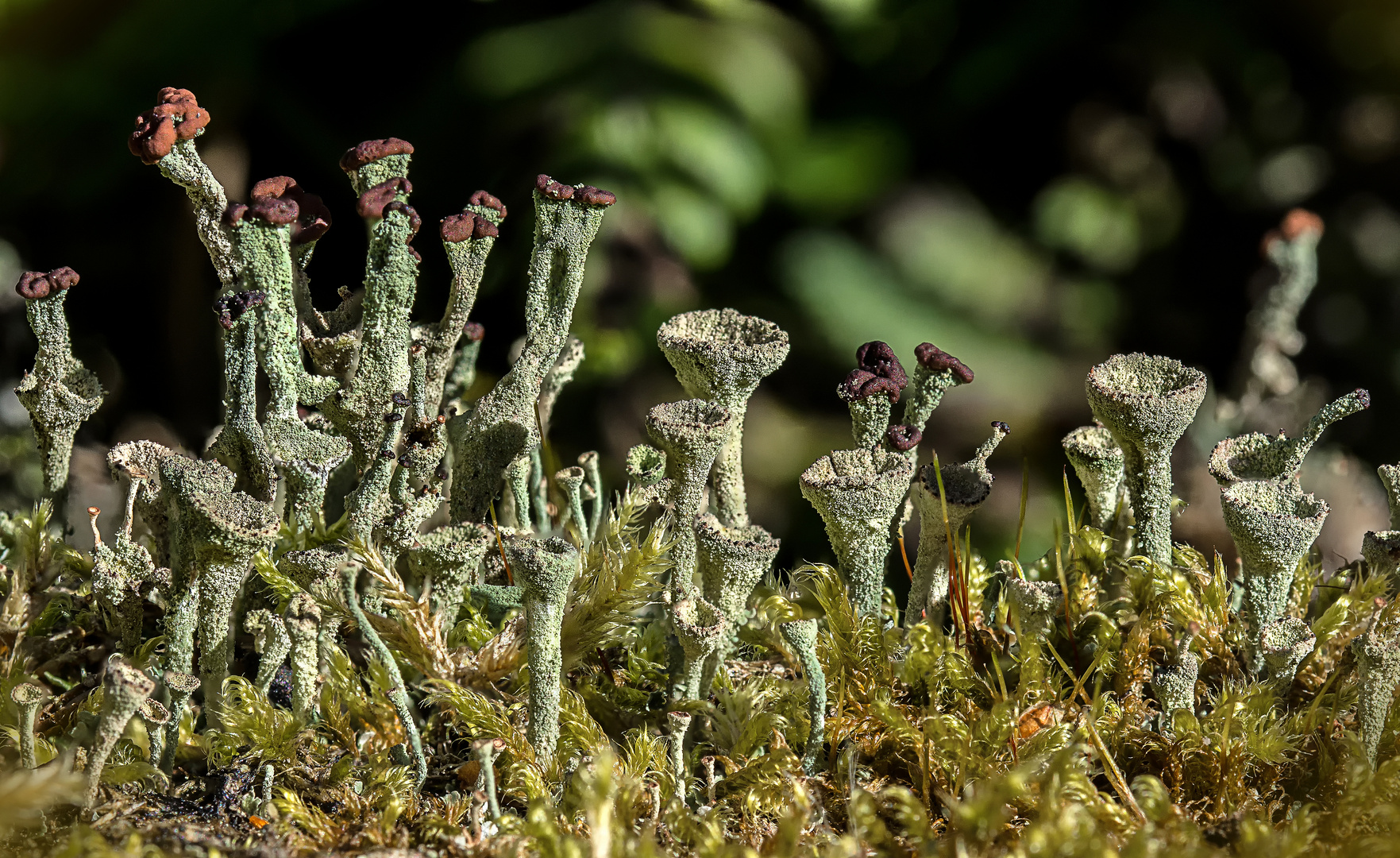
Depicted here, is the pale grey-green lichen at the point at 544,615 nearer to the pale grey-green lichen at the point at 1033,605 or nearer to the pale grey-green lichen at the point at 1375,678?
the pale grey-green lichen at the point at 1033,605

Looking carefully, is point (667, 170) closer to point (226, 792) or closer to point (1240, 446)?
point (1240, 446)

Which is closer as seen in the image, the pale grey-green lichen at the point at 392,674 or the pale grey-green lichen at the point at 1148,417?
the pale grey-green lichen at the point at 392,674

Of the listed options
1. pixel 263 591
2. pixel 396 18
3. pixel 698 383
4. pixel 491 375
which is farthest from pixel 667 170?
pixel 263 591

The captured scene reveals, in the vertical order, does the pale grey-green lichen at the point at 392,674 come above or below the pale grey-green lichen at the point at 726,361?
below

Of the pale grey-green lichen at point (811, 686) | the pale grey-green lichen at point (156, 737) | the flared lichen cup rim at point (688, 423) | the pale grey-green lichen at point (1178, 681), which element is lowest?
the pale grey-green lichen at point (156, 737)

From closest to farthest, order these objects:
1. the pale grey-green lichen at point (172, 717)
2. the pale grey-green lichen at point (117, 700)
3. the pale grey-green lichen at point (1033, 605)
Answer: the pale grey-green lichen at point (117, 700) < the pale grey-green lichen at point (172, 717) < the pale grey-green lichen at point (1033, 605)

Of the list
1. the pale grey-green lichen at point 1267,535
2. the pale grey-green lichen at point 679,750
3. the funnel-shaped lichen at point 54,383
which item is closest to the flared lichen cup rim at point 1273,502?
the pale grey-green lichen at point 1267,535
